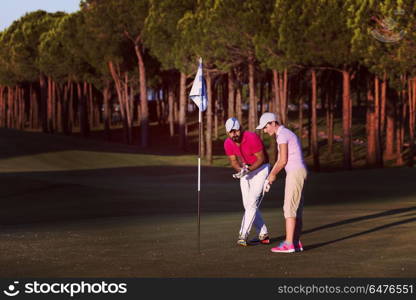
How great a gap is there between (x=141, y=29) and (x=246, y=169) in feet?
187

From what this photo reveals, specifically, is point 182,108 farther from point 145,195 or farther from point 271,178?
point 271,178

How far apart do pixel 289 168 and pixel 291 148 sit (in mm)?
318

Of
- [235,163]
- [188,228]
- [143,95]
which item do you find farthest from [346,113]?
[235,163]

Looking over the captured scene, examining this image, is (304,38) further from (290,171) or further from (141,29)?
(290,171)

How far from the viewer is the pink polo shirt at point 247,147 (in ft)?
45.7

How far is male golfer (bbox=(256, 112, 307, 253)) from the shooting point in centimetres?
1297

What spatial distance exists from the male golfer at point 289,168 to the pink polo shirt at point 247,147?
746 millimetres

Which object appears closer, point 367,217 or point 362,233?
point 362,233

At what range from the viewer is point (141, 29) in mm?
69500

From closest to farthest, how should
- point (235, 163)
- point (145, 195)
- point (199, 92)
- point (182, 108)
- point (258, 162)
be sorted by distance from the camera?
point (199, 92) → point (258, 162) → point (235, 163) → point (145, 195) → point (182, 108)

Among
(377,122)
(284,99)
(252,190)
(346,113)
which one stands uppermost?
(284,99)

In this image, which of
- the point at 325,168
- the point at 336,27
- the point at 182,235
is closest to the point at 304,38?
the point at 336,27

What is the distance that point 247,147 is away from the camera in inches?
549

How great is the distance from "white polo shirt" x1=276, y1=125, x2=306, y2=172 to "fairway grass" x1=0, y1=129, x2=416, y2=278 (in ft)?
4.68
